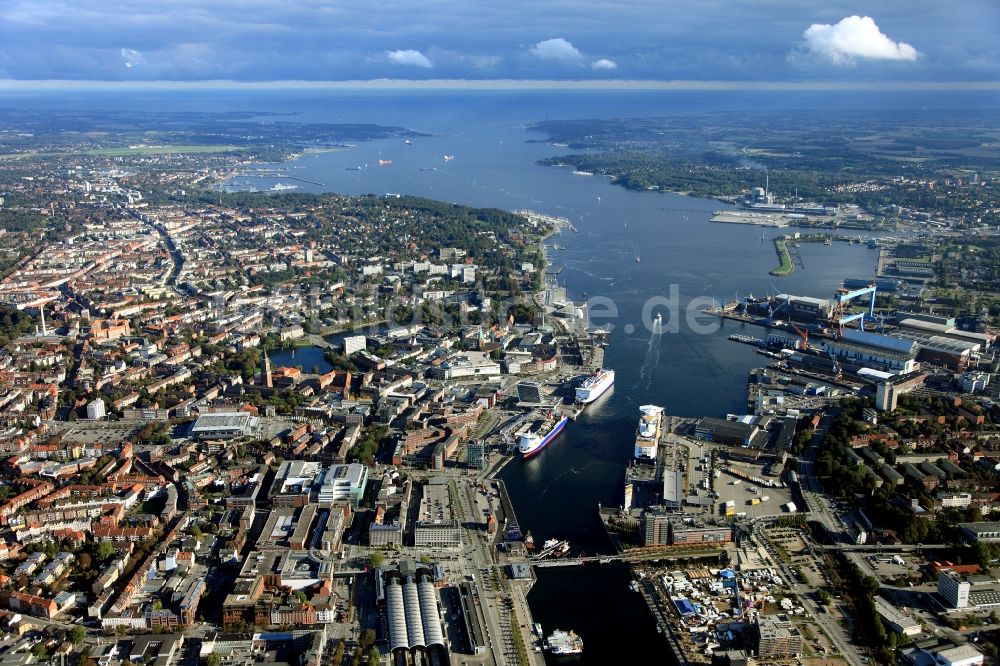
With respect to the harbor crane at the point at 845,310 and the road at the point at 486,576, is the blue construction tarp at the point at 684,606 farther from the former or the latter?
the harbor crane at the point at 845,310

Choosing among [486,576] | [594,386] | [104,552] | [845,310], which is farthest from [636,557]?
[845,310]

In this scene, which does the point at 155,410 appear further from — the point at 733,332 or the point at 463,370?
the point at 733,332

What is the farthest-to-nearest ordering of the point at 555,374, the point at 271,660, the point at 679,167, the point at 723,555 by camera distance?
the point at 679,167 < the point at 555,374 < the point at 723,555 < the point at 271,660

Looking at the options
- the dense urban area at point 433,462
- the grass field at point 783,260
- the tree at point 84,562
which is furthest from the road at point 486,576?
the grass field at point 783,260

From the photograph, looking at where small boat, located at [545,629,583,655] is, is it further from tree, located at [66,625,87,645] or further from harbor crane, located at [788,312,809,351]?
harbor crane, located at [788,312,809,351]

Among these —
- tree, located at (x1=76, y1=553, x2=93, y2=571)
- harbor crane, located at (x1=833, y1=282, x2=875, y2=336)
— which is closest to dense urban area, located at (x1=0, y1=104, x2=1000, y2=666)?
tree, located at (x1=76, y1=553, x2=93, y2=571)

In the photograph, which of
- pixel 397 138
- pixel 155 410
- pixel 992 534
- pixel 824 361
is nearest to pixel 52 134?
pixel 397 138
